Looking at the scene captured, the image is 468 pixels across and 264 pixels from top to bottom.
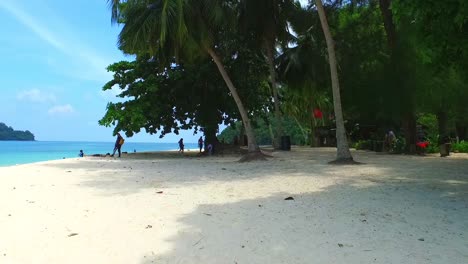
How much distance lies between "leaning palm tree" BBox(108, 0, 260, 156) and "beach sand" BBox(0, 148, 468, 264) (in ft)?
29.1

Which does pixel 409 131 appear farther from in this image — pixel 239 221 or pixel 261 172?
pixel 239 221

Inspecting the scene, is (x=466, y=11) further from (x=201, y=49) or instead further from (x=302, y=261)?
(x=201, y=49)

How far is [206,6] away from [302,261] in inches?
615

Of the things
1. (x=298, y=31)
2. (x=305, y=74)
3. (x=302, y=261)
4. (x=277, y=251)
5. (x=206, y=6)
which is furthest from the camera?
(x=305, y=74)

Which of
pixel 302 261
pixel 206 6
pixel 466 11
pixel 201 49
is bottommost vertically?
pixel 302 261

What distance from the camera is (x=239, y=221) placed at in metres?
6.35

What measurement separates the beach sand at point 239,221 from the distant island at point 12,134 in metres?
122

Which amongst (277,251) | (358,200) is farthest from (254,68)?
(277,251)

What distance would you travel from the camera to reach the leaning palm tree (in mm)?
17844

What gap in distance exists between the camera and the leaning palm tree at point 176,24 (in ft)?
58.5

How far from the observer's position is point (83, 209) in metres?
7.37

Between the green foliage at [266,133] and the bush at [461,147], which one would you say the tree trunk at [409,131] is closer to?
the bush at [461,147]

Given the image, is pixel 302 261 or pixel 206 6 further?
pixel 206 6

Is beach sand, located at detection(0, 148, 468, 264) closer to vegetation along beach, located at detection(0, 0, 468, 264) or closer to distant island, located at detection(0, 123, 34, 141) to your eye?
vegetation along beach, located at detection(0, 0, 468, 264)
